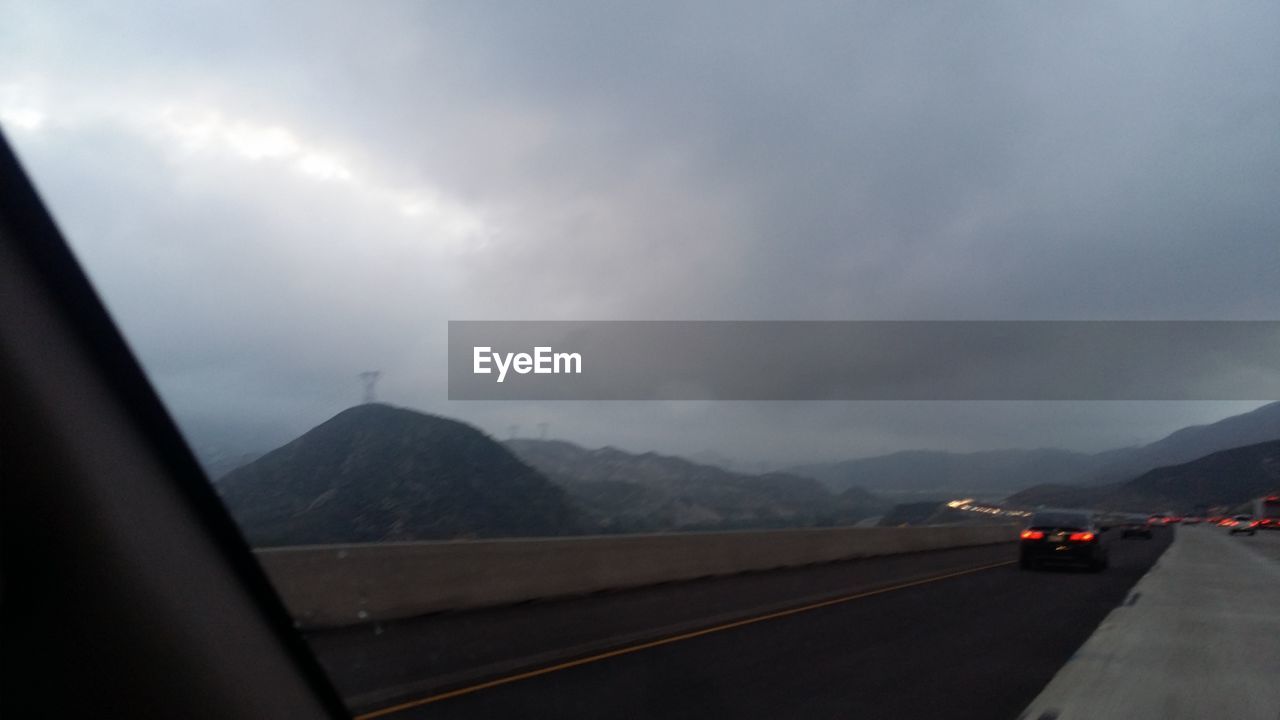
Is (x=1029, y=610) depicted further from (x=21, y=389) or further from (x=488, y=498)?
(x=21, y=389)

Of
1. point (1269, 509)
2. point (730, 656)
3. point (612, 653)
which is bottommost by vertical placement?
point (730, 656)

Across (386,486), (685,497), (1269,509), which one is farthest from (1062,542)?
(1269,509)

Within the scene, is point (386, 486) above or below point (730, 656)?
above

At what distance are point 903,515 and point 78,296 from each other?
43.4 metres

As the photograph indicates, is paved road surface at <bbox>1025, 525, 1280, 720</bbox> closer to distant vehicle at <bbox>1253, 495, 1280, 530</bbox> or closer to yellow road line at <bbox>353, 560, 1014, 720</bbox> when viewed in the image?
yellow road line at <bbox>353, 560, 1014, 720</bbox>

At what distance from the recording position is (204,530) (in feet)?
14.1

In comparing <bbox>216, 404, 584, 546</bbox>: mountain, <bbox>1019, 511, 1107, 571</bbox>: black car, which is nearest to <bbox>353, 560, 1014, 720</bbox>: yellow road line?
<bbox>216, 404, 584, 546</bbox>: mountain

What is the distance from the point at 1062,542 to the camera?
1207 inches

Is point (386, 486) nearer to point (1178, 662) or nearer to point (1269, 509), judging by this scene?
point (1178, 662)

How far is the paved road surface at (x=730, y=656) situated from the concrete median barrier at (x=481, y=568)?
15.1 inches

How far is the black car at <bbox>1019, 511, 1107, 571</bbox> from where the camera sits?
3055 cm

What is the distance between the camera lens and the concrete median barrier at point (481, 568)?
41.9ft

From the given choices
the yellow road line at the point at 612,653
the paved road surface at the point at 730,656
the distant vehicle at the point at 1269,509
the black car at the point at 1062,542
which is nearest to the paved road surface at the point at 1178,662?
the paved road surface at the point at 730,656

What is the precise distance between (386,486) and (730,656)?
4436 millimetres
